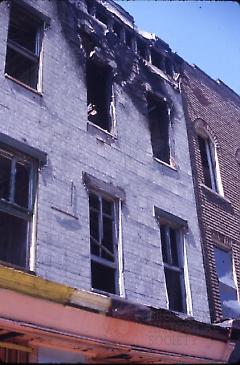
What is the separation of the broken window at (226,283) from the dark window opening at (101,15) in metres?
6.30

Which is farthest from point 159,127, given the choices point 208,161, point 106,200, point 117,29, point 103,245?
point 103,245

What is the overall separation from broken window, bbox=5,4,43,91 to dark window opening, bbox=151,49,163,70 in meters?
4.08

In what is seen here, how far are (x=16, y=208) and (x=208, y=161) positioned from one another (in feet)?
23.9

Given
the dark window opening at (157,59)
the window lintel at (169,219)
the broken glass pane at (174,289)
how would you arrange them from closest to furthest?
the broken glass pane at (174,289)
the window lintel at (169,219)
the dark window opening at (157,59)

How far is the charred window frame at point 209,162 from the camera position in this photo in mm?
13516

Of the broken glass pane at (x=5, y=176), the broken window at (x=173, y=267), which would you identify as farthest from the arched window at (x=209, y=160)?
the broken glass pane at (x=5, y=176)

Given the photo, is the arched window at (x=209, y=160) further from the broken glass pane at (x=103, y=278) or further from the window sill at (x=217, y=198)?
the broken glass pane at (x=103, y=278)

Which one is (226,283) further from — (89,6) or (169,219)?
(89,6)

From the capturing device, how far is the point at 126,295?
29.5ft

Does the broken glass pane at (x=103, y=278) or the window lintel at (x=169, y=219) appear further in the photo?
the window lintel at (x=169, y=219)

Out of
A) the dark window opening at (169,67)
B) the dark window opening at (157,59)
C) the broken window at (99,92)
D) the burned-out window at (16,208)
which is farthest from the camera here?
the dark window opening at (169,67)

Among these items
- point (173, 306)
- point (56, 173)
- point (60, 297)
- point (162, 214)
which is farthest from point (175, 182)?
point (60, 297)

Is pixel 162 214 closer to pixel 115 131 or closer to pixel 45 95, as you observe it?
pixel 115 131

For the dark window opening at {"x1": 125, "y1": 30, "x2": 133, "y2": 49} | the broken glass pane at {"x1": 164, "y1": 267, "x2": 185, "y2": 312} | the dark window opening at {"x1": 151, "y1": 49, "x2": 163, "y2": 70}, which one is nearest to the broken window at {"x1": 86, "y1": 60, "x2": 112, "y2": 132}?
the dark window opening at {"x1": 125, "y1": 30, "x2": 133, "y2": 49}
